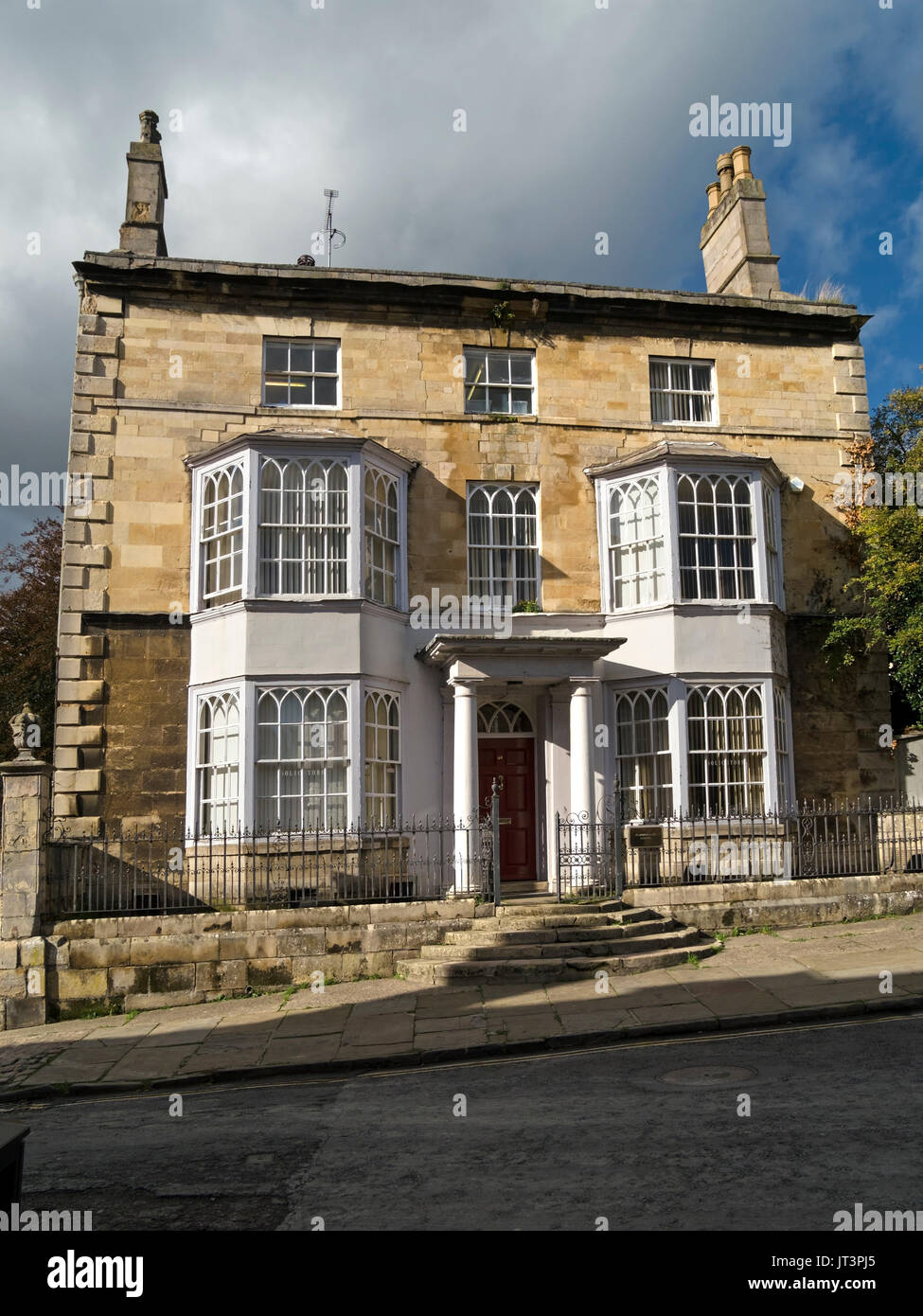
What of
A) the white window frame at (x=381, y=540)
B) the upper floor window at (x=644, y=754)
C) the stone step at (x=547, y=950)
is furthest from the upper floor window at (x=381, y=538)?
the stone step at (x=547, y=950)

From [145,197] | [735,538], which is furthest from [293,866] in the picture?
[145,197]

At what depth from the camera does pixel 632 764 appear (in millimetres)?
16766

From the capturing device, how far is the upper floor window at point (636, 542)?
→ 16.9 meters

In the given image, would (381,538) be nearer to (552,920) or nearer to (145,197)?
(552,920)

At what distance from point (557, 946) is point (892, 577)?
28.9 ft

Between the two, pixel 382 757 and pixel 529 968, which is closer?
pixel 529 968

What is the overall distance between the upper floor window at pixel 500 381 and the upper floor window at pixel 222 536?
14.8 ft

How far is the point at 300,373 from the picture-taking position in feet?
57.1

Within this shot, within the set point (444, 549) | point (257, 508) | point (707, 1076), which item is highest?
point (257, 508)

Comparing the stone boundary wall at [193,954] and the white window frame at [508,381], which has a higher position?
the white window frame at [508,381]

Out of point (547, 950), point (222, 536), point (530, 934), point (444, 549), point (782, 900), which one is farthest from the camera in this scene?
point (444, 549)

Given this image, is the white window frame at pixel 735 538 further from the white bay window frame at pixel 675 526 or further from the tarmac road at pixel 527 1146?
the tarmac road at pixel 527 1146
